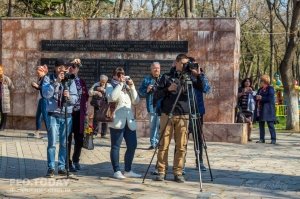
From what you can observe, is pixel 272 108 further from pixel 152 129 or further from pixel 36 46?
pixel 36 46

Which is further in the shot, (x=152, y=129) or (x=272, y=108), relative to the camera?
(x=272, y=108)

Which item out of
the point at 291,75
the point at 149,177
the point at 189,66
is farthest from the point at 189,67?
the point at 291,75

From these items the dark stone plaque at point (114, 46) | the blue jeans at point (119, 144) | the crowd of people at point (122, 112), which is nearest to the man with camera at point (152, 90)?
the crowd of people at point (122, 112)

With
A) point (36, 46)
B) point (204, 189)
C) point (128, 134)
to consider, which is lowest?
point (204, 189)

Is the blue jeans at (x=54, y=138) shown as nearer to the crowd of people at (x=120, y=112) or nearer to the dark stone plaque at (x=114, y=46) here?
the crowd of people at (x=120, y=112)

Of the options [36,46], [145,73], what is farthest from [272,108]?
[36,46]

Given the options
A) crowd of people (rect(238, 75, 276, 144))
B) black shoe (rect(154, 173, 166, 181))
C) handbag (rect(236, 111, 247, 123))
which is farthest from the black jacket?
crowd of people (rect(238, 75, 276, 144))

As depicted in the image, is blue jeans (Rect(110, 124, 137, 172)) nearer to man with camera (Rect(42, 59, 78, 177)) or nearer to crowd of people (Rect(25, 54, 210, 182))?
crowd of people (Rect(25, 54, 210, 182))

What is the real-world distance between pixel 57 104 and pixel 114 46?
692 cm

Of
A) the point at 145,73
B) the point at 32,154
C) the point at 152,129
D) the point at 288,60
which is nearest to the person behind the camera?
the point at 32,154

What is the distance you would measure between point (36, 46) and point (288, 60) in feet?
27.9

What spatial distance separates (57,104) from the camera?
9625mm

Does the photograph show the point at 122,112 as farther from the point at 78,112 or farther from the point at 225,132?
the point at 225,132

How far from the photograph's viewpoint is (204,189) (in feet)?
29.2
